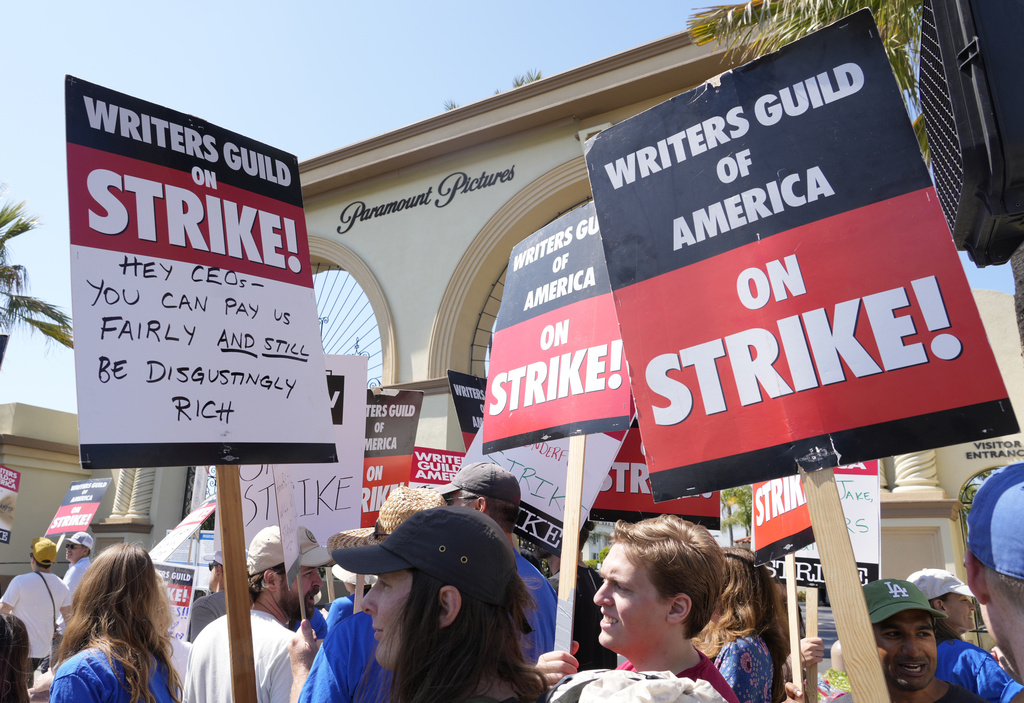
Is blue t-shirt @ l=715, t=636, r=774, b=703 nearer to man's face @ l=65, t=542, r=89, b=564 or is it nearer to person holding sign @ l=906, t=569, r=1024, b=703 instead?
person holding sign @ l=906, t=569, r=1024, b=703

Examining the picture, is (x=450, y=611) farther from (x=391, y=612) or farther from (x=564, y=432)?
(x=564, y=432)

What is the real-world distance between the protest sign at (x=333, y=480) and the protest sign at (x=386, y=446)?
1673mm

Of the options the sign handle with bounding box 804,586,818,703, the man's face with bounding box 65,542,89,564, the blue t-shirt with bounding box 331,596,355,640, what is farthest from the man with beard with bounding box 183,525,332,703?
the man's face with bounding box 65,542,89,564

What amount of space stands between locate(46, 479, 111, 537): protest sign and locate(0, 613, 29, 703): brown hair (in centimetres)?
841

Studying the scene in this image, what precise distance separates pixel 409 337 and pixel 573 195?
372cm

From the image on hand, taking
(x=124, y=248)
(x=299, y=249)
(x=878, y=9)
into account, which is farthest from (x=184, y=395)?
(x=878, y=9)

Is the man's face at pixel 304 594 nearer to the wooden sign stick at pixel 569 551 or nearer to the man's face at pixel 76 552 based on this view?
the wooden sign stick at pixel 569 551

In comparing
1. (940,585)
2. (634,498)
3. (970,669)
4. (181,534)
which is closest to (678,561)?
(970,669)

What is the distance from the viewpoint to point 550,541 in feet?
13.9

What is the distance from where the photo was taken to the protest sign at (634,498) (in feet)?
15.8

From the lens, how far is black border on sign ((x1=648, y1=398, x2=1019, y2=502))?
1756 millimetres

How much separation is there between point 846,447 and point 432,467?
604 centimetres

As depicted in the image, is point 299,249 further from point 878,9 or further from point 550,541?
point 878,9

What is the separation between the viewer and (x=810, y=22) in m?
6.59
